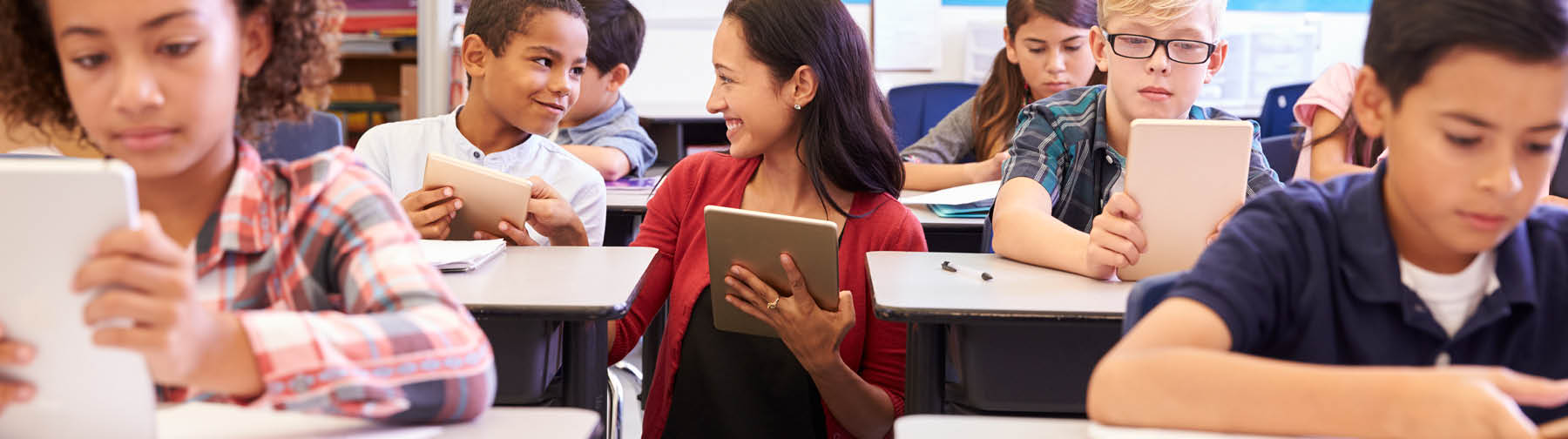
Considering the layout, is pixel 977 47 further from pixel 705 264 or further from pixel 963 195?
pixel 705 264

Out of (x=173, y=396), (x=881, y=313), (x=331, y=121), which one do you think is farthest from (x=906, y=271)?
(x=331, y=121)

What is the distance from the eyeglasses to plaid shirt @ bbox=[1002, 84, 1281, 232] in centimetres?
10

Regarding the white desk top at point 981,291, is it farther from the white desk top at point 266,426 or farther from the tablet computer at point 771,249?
the white desk top at point 266,426

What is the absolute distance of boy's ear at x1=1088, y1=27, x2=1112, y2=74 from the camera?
1741mm

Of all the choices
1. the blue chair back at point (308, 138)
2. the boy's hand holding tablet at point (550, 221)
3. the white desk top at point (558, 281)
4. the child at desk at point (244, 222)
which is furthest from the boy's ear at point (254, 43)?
the blue chair back at point (308, 138)

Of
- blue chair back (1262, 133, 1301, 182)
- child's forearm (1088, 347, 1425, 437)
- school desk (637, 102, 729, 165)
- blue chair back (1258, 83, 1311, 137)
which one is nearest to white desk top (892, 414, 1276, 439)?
child's forearm (1088, 347, 1425, 437)

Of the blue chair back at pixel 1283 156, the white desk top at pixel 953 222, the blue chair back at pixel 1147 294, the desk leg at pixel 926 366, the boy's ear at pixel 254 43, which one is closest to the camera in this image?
the boy's ear at pixel 254 43

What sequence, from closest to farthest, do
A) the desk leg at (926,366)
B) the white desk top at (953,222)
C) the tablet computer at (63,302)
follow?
1. the tablet computer at (63,302)
2. the desk leg at (926,366)
3. the white desk top at (953,222)

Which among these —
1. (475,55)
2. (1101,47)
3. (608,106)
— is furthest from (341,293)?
(608,106)

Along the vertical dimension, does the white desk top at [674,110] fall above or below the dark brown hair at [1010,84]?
below

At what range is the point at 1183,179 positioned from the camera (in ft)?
4.41

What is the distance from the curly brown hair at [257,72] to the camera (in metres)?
0.82

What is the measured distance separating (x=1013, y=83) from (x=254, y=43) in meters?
2.38

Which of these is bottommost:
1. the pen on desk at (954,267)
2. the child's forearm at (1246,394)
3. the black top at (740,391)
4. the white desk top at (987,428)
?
the black top at (740,391)
